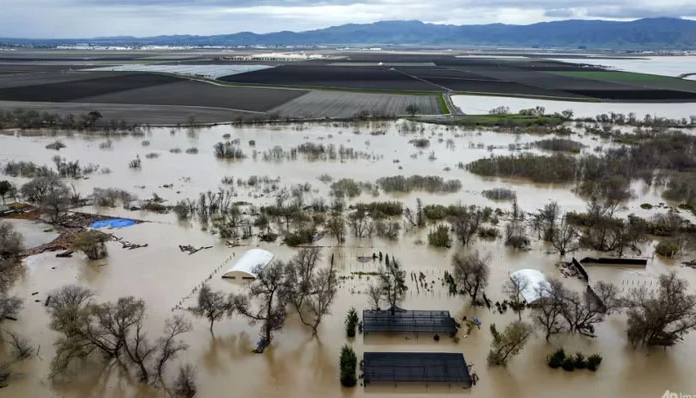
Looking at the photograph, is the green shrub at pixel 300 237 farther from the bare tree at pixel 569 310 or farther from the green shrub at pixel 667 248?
the green shrub at pixel 667 248

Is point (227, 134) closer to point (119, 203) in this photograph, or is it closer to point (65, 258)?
point (119, 203)

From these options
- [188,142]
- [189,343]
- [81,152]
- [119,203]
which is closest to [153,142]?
[188,142]

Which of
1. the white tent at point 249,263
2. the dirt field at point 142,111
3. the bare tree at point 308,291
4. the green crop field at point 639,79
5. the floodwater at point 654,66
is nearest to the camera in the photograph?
the bare tree at point 308,291

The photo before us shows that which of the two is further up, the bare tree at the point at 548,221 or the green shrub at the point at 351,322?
the bare tree at the point at 548,221

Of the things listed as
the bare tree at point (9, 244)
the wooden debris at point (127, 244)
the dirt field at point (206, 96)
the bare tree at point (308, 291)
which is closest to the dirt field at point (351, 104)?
the dirt field at point (206, 96)

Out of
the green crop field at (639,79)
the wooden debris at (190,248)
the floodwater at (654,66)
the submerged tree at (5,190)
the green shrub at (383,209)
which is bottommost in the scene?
the wooden debris at (190,248)

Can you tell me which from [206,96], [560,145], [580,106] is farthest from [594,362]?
[206,96]

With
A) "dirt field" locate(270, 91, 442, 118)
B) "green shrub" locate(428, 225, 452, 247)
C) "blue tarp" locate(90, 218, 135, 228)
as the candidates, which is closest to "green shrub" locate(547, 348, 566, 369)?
"green shrub" locate(428, 225, 452, 247)
